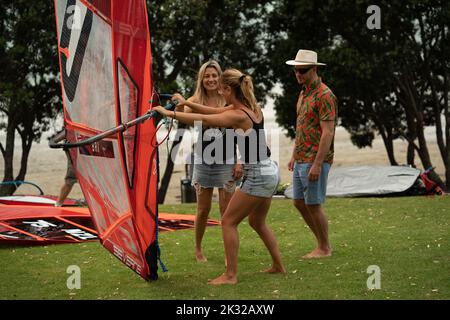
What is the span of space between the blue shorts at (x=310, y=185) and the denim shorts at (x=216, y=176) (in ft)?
1.93

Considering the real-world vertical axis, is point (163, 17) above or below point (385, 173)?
above

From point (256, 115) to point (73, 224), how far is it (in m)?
3.73

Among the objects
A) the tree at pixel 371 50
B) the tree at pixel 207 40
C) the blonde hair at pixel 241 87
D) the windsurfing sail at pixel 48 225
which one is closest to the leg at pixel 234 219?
the blonde hair at pixel 241 87

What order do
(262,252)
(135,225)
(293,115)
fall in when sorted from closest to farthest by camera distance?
(135,225)
(262,252)
(293,115)

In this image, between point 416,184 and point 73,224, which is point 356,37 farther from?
point 73,224

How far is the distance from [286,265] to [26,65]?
13.3 metres

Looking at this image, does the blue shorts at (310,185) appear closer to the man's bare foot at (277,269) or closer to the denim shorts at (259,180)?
the man's bare foot at (277,269)

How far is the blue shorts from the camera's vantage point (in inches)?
251

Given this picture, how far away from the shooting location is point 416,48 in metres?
17.4

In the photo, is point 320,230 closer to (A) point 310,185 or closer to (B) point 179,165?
(A) point 310,185

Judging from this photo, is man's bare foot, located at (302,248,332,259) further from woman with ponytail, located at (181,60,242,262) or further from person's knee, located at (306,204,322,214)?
woman with ponytail, located at (181,60,242,262)

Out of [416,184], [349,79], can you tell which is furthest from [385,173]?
[349,79]

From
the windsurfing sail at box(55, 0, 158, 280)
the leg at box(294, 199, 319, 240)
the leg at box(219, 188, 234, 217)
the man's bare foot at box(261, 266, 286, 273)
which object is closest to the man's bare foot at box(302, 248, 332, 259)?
the leg at box(294, 199, 319, 240)

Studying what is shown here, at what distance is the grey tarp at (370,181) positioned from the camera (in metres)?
13.1
